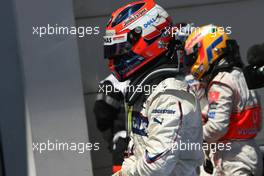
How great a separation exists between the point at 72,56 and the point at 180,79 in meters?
2.54

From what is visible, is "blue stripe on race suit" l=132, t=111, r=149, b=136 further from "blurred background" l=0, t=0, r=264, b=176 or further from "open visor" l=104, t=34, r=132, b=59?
"blurred background" l=0, t=0, r=264, b=176

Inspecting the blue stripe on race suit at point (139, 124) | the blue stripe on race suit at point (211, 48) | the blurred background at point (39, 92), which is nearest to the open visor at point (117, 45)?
the blue stripe on race suit at point (139, 124)

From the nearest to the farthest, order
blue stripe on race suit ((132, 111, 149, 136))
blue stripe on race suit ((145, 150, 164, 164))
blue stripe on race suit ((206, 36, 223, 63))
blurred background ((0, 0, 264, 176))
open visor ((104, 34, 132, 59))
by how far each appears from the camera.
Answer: blue stripe on race suit ((145, 150, 164, 164)) < blue stripe on race suit ((132, 111, 149, 136)) < open visor ((104, 34, 132, 59)) < blue stripe on race suit ((206, 36, 223, 63)) < blurred background ((0, 0, 264, 176))

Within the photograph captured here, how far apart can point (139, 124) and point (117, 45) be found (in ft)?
1.40

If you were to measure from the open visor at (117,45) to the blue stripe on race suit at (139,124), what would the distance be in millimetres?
324

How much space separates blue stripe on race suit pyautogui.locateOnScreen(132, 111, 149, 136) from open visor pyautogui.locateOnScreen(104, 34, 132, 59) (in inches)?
12.8

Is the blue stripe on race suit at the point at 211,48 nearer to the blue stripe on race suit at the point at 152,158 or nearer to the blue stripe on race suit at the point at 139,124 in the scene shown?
the blue stripe on race suit at the point at 139,124

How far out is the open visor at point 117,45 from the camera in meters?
3.41

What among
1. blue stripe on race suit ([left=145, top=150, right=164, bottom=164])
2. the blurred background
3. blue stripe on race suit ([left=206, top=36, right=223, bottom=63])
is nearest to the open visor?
blue stripe on race suit ([left=145, top=150, right=164, bottom=164])

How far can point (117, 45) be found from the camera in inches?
135

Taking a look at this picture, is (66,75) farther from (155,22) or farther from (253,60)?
(155,22)

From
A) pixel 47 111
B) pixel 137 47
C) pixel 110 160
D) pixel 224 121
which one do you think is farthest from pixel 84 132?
pixel 137 47

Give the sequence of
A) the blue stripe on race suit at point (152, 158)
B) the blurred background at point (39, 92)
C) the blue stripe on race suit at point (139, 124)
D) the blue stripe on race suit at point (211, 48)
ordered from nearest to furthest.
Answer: the blue stripe on race suit at point (152, 158), the blue stripe on race suit at point (139, 124), the blue stripe on race suit at point (211, 48), the blurred background at point (39, 92)

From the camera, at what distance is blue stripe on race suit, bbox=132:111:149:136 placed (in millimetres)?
3277
